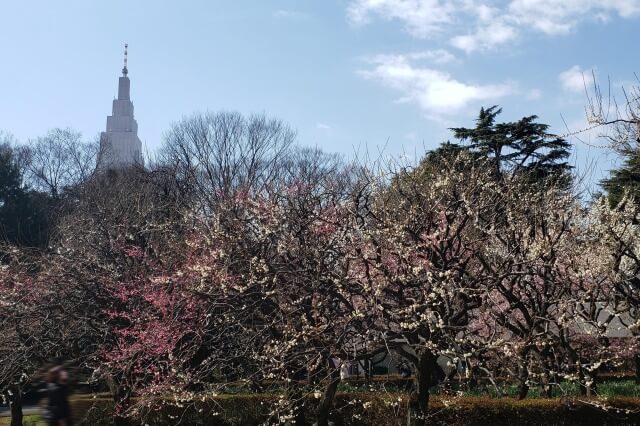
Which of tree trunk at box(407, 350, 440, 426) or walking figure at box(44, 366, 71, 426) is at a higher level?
walking figure at box(44, 366, 71, 426)

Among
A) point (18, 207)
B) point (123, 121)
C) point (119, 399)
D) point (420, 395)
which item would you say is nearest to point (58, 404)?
point (420, 395)

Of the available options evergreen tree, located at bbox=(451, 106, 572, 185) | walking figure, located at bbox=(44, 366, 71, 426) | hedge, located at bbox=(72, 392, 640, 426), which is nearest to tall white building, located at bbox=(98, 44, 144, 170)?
evergreen tree, located at bbox=(451, 106, 572, 185)

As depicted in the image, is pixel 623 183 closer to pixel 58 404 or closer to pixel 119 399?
pixel 119 399

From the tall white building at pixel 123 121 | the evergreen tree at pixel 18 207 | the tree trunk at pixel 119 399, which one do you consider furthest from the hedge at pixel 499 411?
the tall white building at pixel 123 121

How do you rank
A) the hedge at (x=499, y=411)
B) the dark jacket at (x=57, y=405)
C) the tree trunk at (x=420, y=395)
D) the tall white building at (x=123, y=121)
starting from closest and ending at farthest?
the dark jacket at (x=57, y=405) → the tree trunk at (x=420, y=395) → the hedge at (x=499, y=411) → the tall white building at (x=123, y=121)

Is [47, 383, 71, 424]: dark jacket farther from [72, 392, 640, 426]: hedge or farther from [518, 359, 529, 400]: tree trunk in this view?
[72, 392, 640, 426]: hedge

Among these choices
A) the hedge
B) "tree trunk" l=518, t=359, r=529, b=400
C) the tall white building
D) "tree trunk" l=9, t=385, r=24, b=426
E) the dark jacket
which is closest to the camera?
the dark jacket

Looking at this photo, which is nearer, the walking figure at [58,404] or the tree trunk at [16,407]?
the walking figure at [58,404]

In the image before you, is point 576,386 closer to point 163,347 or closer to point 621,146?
point 621,146

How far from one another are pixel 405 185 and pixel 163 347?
17.1 ft

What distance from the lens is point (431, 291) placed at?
9.85m

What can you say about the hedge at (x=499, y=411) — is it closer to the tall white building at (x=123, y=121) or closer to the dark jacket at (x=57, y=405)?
the dark jacket at (x=57, y=405)

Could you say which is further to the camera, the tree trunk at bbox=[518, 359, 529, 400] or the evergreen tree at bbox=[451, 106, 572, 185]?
the evergreen tree at bbox=[451, 106, 572, 185]

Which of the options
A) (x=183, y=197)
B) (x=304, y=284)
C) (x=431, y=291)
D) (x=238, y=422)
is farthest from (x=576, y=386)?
(x=183, y=197)
